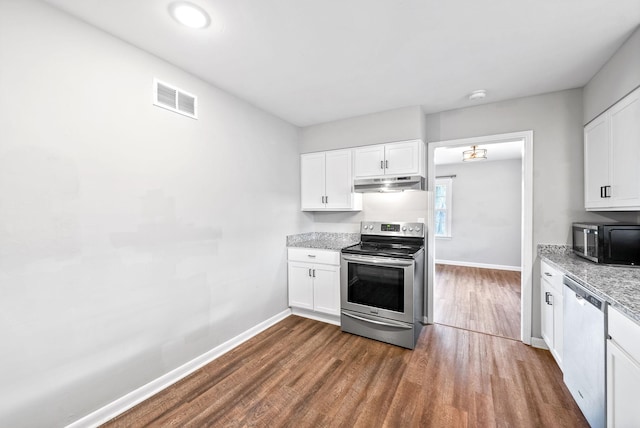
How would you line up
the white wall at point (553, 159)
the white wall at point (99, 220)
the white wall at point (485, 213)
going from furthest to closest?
the white wall at point (485, 213) < the white wall at point (553, 159) < the white wall at point (99, 220)

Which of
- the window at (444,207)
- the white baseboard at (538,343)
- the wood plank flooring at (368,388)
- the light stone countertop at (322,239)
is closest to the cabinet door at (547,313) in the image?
the white baseboard at (538,343)

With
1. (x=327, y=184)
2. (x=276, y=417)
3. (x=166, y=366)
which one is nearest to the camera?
(x=276, y=417)

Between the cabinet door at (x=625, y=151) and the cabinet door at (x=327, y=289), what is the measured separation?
8.32 feet

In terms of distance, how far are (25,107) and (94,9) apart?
73 cm

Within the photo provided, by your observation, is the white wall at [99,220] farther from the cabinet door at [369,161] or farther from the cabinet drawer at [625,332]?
the cabinet drawer at [625,332]

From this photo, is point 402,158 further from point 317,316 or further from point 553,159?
point 317,316

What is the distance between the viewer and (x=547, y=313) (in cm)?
245

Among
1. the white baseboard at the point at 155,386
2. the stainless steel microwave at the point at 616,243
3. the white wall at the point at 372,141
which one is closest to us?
the white baseboard at the point at 155,386

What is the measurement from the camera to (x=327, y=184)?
3621 millimetres

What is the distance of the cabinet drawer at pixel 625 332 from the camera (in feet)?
3.86

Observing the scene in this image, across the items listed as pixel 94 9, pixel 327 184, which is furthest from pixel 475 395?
pixel 94 9

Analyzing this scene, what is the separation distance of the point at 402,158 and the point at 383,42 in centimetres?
142

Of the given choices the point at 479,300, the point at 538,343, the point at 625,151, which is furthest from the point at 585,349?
the point at 479,300

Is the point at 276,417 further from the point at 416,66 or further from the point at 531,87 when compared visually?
the point at 531,87
